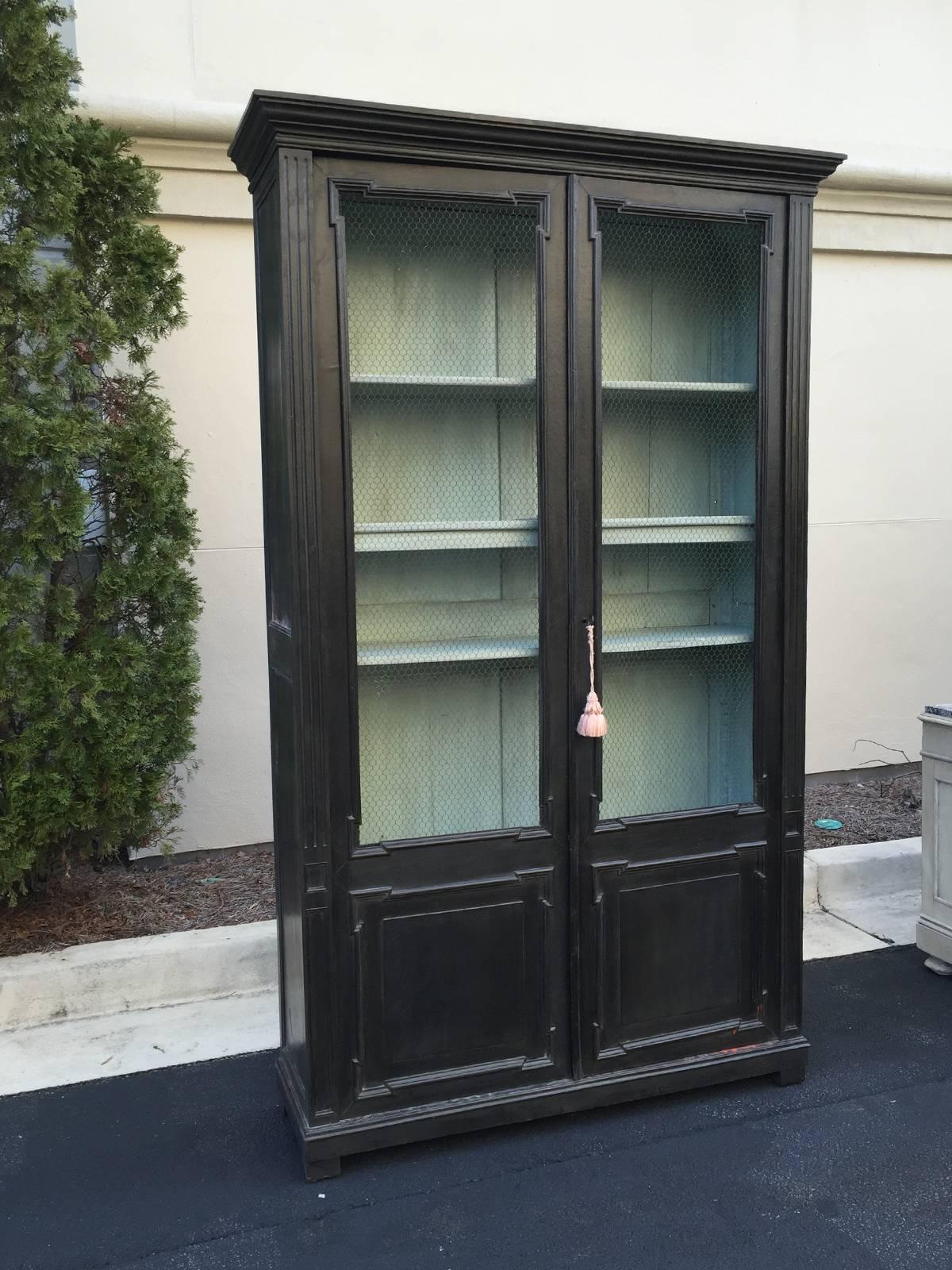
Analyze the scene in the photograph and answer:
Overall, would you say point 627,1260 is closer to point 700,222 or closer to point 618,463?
point 618,463

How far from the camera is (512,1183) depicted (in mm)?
2430

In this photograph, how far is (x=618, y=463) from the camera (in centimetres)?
285

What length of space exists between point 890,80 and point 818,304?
116 centimetres

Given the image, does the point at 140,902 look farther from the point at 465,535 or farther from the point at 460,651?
the point at 465,535

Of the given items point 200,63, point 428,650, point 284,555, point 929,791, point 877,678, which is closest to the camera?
point 284,555

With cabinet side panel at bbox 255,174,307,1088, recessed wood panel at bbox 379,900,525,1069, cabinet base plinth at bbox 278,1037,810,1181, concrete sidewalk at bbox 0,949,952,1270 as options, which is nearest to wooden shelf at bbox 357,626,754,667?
cabinet side panel at bbox 255,174,307,1088

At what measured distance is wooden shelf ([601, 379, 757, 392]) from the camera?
2729mm

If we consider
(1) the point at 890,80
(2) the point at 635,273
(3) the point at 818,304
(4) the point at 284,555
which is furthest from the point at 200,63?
(1) the point at 890,80

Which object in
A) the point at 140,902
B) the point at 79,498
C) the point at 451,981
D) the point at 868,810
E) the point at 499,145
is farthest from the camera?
the point at 868,810

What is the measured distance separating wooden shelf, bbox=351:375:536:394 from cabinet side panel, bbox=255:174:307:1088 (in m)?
0.27

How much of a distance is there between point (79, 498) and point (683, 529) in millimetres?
1861

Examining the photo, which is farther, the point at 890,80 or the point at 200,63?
the point at 890,80

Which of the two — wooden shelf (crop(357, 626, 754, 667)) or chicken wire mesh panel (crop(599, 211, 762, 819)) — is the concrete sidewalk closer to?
chicken wire mesh panel (crop(599, 211, 762, 819))

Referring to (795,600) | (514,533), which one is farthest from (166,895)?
(795,600)
